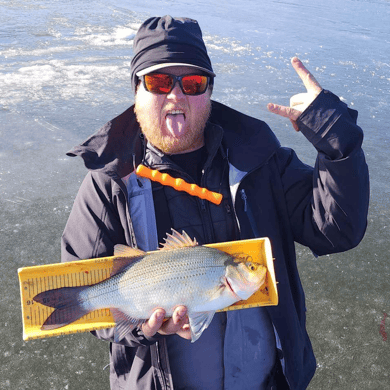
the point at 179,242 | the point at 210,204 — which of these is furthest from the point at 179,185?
the point at 179,242

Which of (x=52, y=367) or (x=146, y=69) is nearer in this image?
(x=146, y=69)

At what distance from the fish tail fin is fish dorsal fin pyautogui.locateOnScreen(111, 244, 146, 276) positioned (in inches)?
9.0

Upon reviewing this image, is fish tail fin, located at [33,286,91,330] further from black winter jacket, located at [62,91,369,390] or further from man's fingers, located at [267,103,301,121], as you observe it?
man's fingers, located at [267,103,301,121]

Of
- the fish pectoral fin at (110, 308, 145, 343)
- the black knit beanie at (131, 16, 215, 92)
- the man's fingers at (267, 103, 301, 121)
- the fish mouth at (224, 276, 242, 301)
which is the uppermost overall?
the black knit beanie at (131, 16, 215, 92)

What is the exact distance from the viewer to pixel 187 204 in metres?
2.49

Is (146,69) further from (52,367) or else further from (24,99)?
(24,99)

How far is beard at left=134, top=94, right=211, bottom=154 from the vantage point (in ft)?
8.45

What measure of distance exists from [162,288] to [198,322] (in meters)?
0.26

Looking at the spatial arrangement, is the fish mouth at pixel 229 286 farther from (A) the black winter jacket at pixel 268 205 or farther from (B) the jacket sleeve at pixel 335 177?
(B) the jacket sleeve at pixel 335 177

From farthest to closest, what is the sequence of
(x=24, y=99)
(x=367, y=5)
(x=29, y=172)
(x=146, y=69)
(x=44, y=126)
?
(x=367, y=5), (x=24, y=99), (x=44, y=126), (x=29, y=172), (x=146, y=69)

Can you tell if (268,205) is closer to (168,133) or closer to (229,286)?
(229,286)

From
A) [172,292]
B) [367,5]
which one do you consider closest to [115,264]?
[172,292]

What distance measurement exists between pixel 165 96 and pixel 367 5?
18590mm

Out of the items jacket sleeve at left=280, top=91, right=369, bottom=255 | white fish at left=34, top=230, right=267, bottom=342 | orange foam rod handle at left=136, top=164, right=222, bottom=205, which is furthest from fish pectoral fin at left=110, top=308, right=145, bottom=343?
jacket sleeve at left=280, top=91, right=369, bottom=255
